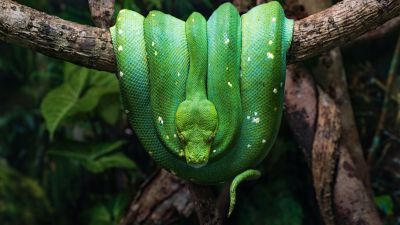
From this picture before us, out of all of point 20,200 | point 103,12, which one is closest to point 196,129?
point 103,12

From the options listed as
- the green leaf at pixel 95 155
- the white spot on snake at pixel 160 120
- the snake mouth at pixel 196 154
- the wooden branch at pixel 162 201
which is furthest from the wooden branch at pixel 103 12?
the green leaf at pixel 95 155

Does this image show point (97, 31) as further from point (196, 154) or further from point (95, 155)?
point (95, 155)

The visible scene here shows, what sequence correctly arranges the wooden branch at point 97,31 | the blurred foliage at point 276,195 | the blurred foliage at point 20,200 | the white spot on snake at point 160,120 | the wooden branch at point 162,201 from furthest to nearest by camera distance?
1. the blurred foliage at point 20,200
2. the blurred foliage at point 276,195
3. the wooden branch at point 162,201
4. the white spot on snake at point 160,120
5. the wooden branch at point 97,31

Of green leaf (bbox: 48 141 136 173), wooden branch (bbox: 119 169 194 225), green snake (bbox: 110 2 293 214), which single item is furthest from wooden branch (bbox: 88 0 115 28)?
green leaf (bbox: 48 141 136 173)

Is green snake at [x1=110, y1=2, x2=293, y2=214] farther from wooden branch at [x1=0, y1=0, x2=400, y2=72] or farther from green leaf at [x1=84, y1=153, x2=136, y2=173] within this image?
green leaf at [x1=84, y1=153, x2=136, y2=173]

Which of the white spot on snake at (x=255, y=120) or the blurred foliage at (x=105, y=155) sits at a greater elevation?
the white spot on snake at (x=255, y=120)

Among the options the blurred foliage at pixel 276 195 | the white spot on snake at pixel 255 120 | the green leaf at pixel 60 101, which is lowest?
the blurred foliage at pixel 276 195

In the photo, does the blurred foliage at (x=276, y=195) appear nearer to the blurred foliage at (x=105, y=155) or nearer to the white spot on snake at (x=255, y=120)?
the blurred foliage at (x=105, y=155)
